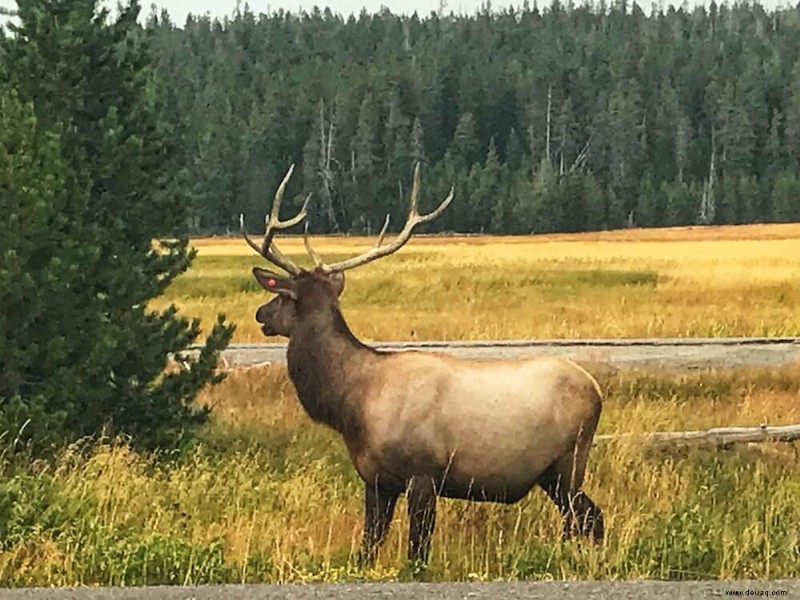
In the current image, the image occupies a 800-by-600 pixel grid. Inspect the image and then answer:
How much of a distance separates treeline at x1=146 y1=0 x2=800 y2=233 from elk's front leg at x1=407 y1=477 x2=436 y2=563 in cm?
4542

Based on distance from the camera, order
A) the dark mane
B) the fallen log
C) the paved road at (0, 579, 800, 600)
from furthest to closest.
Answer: the fallen log
the dark mane
the paved road at (0, 579, 800, 600)

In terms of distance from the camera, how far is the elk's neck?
8.34m

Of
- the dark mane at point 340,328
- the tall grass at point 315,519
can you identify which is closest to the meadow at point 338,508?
the tall grass at point 315,519

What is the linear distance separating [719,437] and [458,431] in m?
5.02

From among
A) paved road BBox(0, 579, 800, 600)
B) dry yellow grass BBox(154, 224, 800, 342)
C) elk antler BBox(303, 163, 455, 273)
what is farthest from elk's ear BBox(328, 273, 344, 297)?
dry yellow grass BBox(154, 224, 800, 342)

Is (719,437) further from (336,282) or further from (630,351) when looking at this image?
(630,351)

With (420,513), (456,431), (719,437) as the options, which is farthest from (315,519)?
(719,437)

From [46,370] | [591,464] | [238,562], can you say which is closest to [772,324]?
[591,464]

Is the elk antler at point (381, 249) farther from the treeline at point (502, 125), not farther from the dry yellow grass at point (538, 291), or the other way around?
the treeline at point (502, 125)

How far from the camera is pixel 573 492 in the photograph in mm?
8219

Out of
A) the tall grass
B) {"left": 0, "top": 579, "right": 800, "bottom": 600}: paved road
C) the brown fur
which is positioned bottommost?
the tall grass

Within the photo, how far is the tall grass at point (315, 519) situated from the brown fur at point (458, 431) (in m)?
0.30

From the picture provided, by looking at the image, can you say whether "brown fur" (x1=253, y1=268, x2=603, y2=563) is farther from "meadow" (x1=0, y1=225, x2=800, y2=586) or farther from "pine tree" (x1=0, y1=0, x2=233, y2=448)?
"pine tree" (x1=0, y1=0, x2=233, y2=448)

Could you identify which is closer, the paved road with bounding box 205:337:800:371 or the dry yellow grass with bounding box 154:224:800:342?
the paved road with bounding box 205:337:800:371
